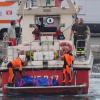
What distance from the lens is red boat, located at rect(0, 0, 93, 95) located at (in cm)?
1856

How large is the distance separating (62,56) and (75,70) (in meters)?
0.61

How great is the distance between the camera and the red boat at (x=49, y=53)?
18.6 metres

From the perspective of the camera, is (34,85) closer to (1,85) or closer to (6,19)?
(1,85)

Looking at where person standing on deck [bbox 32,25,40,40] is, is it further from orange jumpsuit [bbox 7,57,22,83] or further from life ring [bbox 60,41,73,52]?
orange jumpsuit [bbox 7,57,22,83]

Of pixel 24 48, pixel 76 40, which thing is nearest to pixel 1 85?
pixel 24 48

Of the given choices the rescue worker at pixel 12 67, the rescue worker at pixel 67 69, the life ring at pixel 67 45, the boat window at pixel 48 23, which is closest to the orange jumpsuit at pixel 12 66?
the rescue worker at pixel 12 67

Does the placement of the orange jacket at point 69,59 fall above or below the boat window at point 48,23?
below

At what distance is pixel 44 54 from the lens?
19.1 meters

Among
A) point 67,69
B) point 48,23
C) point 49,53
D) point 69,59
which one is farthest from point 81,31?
point 67,69

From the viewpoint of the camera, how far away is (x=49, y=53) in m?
19.2

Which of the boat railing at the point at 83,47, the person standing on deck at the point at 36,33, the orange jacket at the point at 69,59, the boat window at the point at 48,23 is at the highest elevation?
the boat window at the point at 48,23

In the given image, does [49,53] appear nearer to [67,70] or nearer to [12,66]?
[67,70]

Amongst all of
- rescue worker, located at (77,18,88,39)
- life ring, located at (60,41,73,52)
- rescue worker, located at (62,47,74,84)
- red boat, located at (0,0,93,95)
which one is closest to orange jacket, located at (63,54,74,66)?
rescue worker, located at (62,47,74,84)

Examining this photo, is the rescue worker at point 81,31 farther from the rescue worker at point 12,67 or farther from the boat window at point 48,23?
the rescue worker at point 12,67
